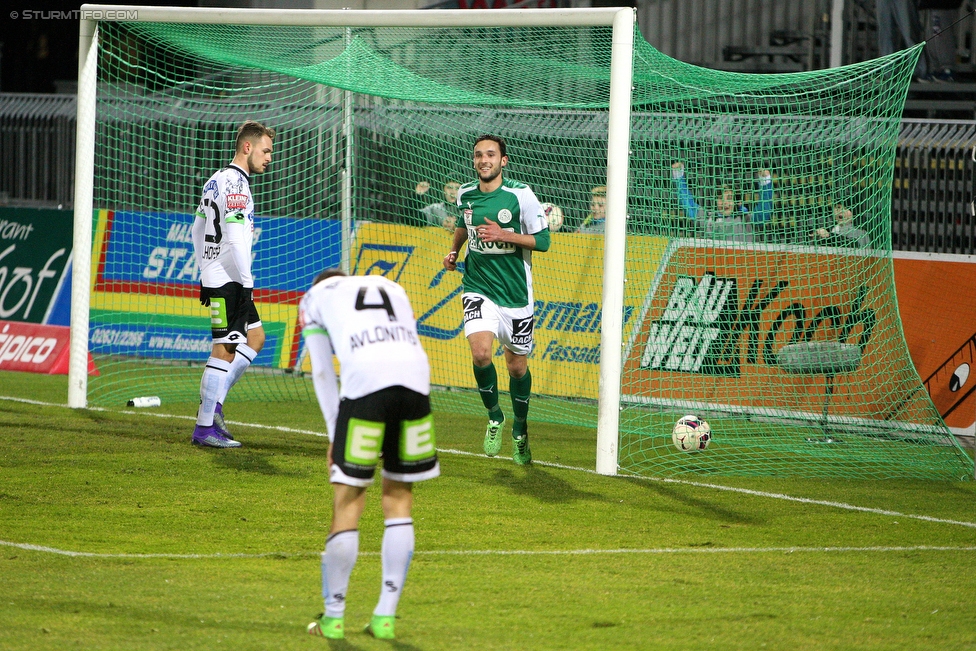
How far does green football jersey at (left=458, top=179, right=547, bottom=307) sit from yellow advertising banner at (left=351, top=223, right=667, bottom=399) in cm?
290

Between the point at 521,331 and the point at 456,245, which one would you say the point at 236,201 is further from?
the point at 521,331

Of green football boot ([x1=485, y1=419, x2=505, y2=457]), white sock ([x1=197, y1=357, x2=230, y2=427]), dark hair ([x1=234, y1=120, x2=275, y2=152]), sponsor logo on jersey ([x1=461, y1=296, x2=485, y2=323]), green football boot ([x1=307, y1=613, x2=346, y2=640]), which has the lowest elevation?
green football boot ([x1=307, y1=613, x2=346, y2=640])

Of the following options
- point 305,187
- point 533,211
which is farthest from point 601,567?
point 305,187

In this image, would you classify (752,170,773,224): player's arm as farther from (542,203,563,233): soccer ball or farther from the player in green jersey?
the player in green jersey

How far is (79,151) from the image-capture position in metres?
10.8

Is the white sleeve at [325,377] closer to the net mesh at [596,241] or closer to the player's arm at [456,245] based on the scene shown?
the player's arm at [456,245]

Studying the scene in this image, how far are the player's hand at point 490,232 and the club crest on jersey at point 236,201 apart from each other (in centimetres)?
178

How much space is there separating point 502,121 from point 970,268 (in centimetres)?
480

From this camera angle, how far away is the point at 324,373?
4.81 meters

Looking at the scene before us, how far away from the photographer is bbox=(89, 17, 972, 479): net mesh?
9.92 meters

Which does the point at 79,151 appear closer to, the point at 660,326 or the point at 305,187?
the point at 305,187

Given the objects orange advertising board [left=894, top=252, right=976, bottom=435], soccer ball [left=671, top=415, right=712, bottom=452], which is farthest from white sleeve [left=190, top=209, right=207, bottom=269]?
orange advertising board [left=894, top=252, right=976, bottom=435]

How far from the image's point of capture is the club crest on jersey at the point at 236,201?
9039mm

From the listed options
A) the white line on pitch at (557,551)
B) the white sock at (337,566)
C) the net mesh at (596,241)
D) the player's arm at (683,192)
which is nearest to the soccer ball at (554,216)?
the net mesh at (596,241)
